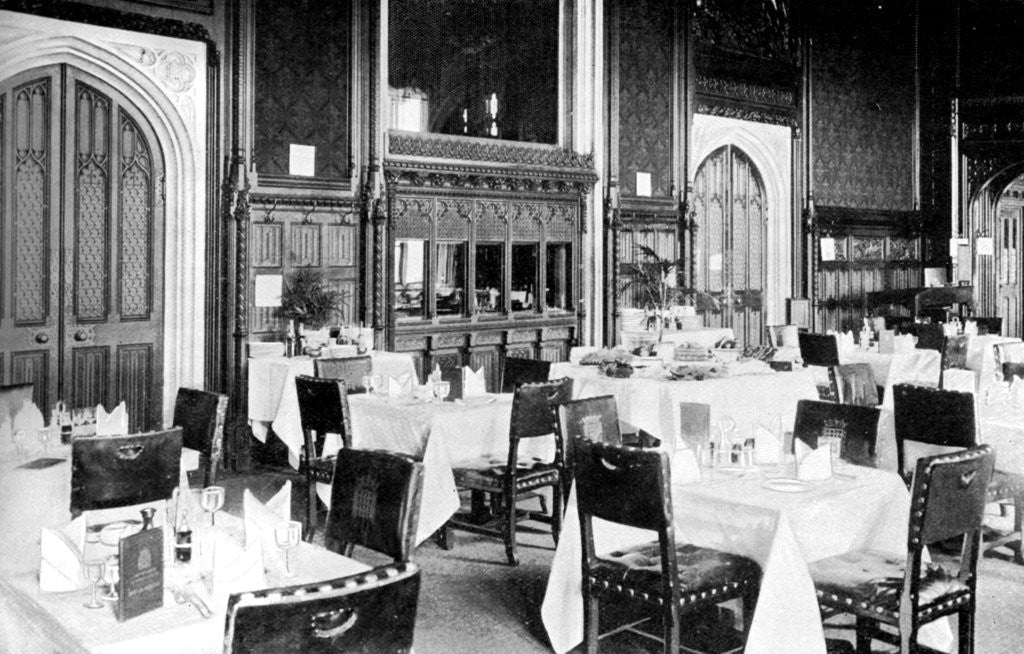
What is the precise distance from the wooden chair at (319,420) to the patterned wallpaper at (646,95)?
644 centimetres

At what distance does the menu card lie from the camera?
241cm

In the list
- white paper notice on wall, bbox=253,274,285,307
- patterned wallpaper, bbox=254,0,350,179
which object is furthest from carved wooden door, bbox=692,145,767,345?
white paper notice on wall, bbox=253,274,285,307

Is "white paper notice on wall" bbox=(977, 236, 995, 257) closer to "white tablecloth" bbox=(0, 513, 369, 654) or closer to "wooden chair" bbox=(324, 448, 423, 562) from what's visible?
"wooden chair" bbox=(324, 448, 423, 562)

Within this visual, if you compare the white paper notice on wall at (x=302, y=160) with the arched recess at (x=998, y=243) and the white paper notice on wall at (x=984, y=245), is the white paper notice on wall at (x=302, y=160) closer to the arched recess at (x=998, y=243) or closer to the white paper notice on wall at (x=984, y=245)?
the arched recess at (x=998, y=243)

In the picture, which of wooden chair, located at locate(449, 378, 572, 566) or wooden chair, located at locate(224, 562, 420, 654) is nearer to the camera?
wooden chair, located at locate(224, 562, 420, 654)

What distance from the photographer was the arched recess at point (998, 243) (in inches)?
575

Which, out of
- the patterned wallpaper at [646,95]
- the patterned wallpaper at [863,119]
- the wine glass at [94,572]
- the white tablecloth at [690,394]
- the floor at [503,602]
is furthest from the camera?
the patterned wallpaper at [863,119]

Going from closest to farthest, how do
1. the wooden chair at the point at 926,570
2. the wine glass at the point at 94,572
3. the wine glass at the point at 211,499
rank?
the wine glass at the point at 94,572 → the wine glass at the point at 211,499 → the wooden chair at the point at 926,570

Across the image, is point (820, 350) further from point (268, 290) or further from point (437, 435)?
point (268, 290)

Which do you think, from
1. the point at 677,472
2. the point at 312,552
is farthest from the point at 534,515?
the point at 312,552

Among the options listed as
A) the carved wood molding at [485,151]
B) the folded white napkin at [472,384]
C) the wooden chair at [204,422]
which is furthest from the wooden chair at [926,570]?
the carved wood molding at [485,151]

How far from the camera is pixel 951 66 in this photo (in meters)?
14.5

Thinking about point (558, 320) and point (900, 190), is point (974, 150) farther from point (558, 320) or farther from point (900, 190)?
point (558, 320)

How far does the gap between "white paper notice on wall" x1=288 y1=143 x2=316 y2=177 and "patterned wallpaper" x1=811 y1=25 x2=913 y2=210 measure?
292 inches
